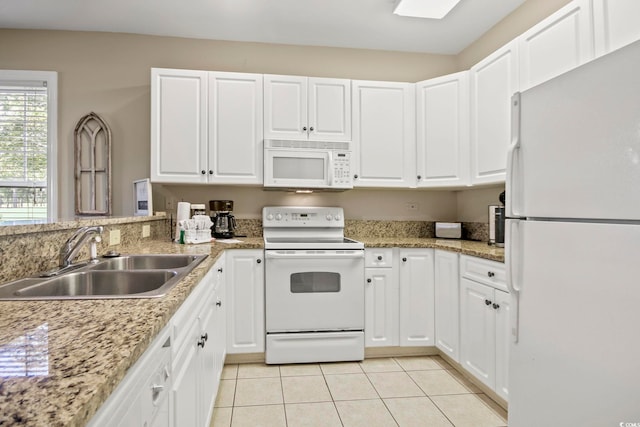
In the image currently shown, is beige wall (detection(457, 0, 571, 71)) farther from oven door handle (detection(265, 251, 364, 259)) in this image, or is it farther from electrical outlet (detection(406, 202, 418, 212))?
oven door handle (detection(265, 251, 364, 259))

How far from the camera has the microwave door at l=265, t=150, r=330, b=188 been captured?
9.02 ft

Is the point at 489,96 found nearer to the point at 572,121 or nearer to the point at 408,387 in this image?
the point at 572,121

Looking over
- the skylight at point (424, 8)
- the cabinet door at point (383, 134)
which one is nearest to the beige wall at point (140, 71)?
the cabinet door at point (383, 134)

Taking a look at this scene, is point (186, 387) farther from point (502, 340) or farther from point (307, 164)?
point (307, 164)

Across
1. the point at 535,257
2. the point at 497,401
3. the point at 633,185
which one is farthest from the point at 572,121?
the point at 497,401

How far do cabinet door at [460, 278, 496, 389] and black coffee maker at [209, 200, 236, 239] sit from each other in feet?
5.93

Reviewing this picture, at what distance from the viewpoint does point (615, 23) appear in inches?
60.6

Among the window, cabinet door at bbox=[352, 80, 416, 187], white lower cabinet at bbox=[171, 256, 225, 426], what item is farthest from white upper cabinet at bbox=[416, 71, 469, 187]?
the window

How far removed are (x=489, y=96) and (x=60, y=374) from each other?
2.68 metres

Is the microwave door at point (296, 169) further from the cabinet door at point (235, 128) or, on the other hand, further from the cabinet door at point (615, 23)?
the cabinet door at point (615, 23)

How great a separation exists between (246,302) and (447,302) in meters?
1.45

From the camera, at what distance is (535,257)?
1315 mm

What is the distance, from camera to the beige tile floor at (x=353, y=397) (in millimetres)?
1865

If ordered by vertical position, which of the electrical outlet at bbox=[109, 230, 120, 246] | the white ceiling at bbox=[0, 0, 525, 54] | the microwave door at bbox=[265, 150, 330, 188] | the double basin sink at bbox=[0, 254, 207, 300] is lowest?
the double basin sink at bbox=[0, 254, 207, 300]
